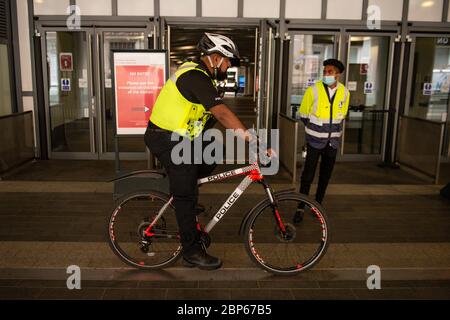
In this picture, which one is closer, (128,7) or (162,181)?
(162,181)

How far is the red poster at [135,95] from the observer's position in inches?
243

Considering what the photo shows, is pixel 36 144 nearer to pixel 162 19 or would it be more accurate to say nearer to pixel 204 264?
pixel 162 19

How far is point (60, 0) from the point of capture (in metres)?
8.06

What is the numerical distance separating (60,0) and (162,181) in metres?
4.47

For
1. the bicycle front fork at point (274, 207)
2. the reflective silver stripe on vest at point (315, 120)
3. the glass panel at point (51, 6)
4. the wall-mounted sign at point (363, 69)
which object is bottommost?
the bicycle front fork at point (274, 207)

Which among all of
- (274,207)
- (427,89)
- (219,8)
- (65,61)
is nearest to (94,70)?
(65,61)

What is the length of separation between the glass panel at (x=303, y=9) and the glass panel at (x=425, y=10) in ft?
5.56

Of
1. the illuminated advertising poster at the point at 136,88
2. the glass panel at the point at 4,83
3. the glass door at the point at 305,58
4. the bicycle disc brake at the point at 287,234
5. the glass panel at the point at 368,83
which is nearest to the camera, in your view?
the bicycle disc brake at the point at 287,234

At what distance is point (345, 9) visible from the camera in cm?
830

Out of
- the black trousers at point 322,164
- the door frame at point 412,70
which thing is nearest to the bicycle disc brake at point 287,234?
the black trousers at point 322,164

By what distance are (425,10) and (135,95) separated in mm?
5645

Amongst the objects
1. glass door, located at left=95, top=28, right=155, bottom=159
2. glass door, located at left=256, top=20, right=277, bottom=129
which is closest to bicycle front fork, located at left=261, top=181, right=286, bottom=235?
glass door, located at left=256, top=20, right=277, bottom=129

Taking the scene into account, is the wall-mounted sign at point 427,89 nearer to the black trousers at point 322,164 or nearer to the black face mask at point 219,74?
the black trousers at point 322,164
